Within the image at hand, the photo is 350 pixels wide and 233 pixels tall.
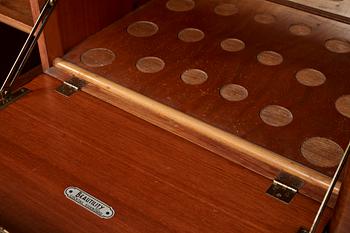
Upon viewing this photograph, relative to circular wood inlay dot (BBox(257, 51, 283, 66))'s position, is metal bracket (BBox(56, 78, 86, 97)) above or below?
below

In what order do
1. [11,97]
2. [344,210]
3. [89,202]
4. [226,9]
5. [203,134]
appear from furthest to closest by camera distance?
1. [226,9]
2. [11,97]
3. [203,134]
4. [89,202]
5. [344,210]

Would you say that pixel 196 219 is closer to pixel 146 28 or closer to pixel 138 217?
pixel 138 217

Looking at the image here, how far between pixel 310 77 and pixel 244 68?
15cm

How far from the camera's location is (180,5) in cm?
136

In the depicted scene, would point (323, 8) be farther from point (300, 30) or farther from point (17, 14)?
point (17, 14)

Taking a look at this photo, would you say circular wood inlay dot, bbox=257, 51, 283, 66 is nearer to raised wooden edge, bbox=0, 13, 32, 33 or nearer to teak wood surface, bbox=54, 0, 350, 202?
teak wood surface, bbox=54, 0, 350, 202

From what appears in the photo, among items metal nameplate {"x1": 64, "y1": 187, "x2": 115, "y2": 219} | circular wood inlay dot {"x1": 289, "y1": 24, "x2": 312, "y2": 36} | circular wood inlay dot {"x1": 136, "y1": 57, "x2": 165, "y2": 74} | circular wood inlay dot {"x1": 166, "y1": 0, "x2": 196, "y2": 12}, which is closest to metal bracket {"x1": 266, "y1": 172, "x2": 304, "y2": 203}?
metal nameplate {"x1": 64, "y1": 187, "x2": 115, "y2": 219}

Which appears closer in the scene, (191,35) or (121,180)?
(121,180)

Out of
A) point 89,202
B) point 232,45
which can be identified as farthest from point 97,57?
point 89,202

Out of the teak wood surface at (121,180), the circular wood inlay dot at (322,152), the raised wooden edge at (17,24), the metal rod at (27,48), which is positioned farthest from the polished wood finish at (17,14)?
the circular wood inlay dot at (322,152)

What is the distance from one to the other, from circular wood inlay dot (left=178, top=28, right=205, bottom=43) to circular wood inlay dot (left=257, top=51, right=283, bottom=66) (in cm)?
17

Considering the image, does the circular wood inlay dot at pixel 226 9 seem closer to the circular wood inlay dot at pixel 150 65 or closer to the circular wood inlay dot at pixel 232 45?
the circular wood inlay dot at pixel 232 45

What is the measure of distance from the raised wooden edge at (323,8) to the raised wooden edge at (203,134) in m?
0.58

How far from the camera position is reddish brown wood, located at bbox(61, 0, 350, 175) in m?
0.94
